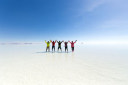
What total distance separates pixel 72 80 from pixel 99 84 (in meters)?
1.28

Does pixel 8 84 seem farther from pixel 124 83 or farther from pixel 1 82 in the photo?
pixel 124 83

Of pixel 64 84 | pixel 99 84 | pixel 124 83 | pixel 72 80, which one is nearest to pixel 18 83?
pixel 64 84

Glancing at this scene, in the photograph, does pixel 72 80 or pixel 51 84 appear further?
pixel 72 80

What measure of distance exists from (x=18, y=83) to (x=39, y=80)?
954 mm

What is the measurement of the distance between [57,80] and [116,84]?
9.37ft

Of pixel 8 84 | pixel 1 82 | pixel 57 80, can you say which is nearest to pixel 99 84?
pixel 57 80

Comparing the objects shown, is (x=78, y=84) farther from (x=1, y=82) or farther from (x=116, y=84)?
(x=1, y=82)

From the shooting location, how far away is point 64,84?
10.2ft

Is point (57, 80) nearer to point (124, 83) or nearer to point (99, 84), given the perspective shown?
point (99, 84)

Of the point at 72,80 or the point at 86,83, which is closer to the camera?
the point at 86,83

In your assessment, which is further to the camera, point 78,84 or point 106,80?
point 106,80

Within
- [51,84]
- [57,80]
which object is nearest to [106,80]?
[57,80]

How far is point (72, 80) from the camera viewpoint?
3412mm

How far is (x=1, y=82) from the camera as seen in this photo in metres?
3.23
